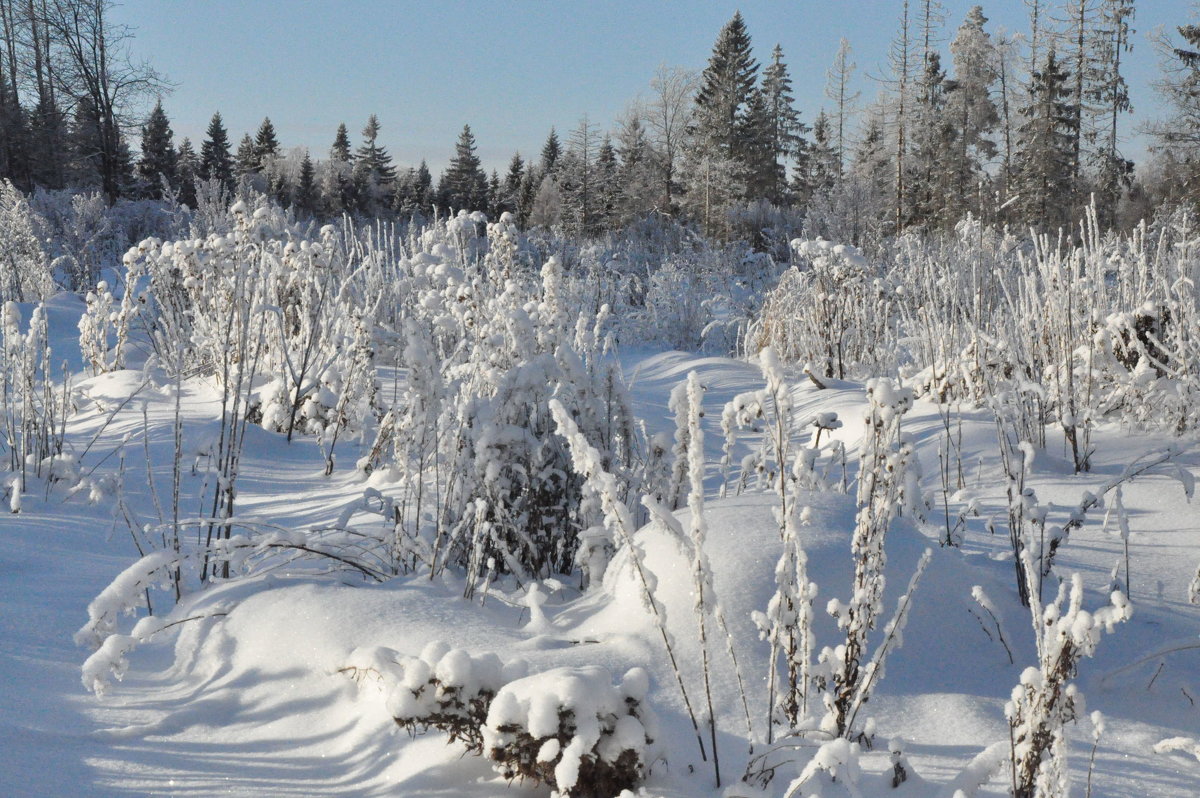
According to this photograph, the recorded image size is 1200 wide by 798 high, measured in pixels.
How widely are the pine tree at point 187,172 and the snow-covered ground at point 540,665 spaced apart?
2312 cm

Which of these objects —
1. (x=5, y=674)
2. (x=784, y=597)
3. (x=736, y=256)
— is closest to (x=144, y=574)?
(x=5, y=674)

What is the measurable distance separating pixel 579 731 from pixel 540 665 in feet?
1.40

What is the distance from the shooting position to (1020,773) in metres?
1.27

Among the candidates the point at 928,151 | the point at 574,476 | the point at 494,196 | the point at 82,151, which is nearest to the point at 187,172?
the point at 82,151

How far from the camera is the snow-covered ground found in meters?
1.47

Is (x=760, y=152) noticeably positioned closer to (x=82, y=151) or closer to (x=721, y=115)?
(x=721, y=115)

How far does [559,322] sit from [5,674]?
6.20ft

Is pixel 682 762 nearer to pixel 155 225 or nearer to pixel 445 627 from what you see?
pixel 445 627

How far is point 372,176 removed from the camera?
38.2 m

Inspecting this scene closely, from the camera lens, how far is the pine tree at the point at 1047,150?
2598 cm

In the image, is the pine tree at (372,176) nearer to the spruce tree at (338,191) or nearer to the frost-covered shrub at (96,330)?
the spruce tree at (338,191)

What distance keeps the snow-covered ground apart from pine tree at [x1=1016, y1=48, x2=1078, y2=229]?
25650mm

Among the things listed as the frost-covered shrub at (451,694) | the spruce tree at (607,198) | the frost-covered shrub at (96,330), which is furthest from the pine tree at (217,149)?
the frost-covered shrub at (451,694)

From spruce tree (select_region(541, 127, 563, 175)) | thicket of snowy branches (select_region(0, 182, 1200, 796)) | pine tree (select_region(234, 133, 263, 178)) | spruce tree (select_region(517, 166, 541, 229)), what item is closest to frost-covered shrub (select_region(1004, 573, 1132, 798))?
thicket of snowy branches (select_region(0, 182, 1200, 796))
